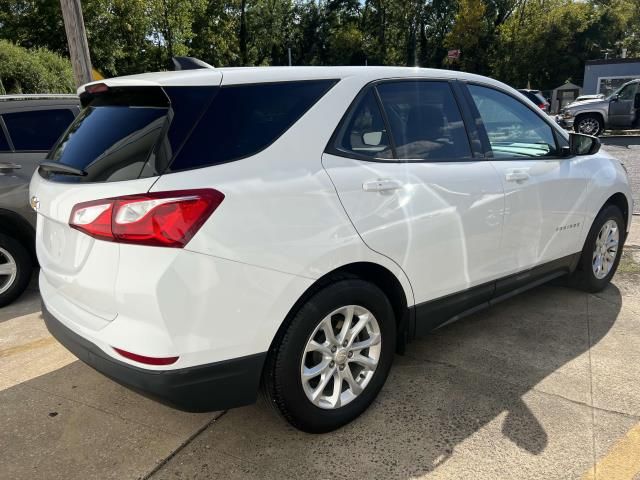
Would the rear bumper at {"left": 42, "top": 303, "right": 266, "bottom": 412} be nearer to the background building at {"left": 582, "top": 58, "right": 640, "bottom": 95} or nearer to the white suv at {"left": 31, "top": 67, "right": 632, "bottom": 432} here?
the white suv at {"left": 31, "top": 67, "right": 632, "bottom": 432}

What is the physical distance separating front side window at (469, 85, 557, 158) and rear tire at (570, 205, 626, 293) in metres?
0.89

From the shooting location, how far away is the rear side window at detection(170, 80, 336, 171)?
2.05m

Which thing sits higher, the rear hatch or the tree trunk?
the tree trunk

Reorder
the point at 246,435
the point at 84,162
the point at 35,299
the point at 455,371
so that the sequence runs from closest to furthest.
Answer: the point at 84,162
the point at 246,435
the point at 455,371
the point at 35,299

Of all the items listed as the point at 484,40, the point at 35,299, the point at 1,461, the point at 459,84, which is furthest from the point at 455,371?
the point at 484,40

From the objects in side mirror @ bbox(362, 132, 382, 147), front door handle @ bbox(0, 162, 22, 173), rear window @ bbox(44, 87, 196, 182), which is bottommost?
front door handle @ bbox(0, 162, 22, 173)

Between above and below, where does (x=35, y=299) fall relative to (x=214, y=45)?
below

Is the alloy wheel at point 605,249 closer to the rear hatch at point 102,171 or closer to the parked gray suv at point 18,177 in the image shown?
the rear hatch at point 102,171

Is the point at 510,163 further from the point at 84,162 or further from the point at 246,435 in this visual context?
the point at 84,162

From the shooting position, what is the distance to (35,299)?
457cm

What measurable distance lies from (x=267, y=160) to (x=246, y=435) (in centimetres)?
138

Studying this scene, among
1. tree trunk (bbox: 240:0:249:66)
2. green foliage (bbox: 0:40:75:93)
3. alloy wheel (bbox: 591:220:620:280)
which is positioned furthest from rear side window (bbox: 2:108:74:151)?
tree trunk (bbox: 240:0:249:66)

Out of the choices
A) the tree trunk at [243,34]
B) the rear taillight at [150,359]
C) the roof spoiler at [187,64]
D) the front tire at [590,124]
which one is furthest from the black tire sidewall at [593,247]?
the tree trunk at [243,34]

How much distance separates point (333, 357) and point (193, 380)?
712 mm
